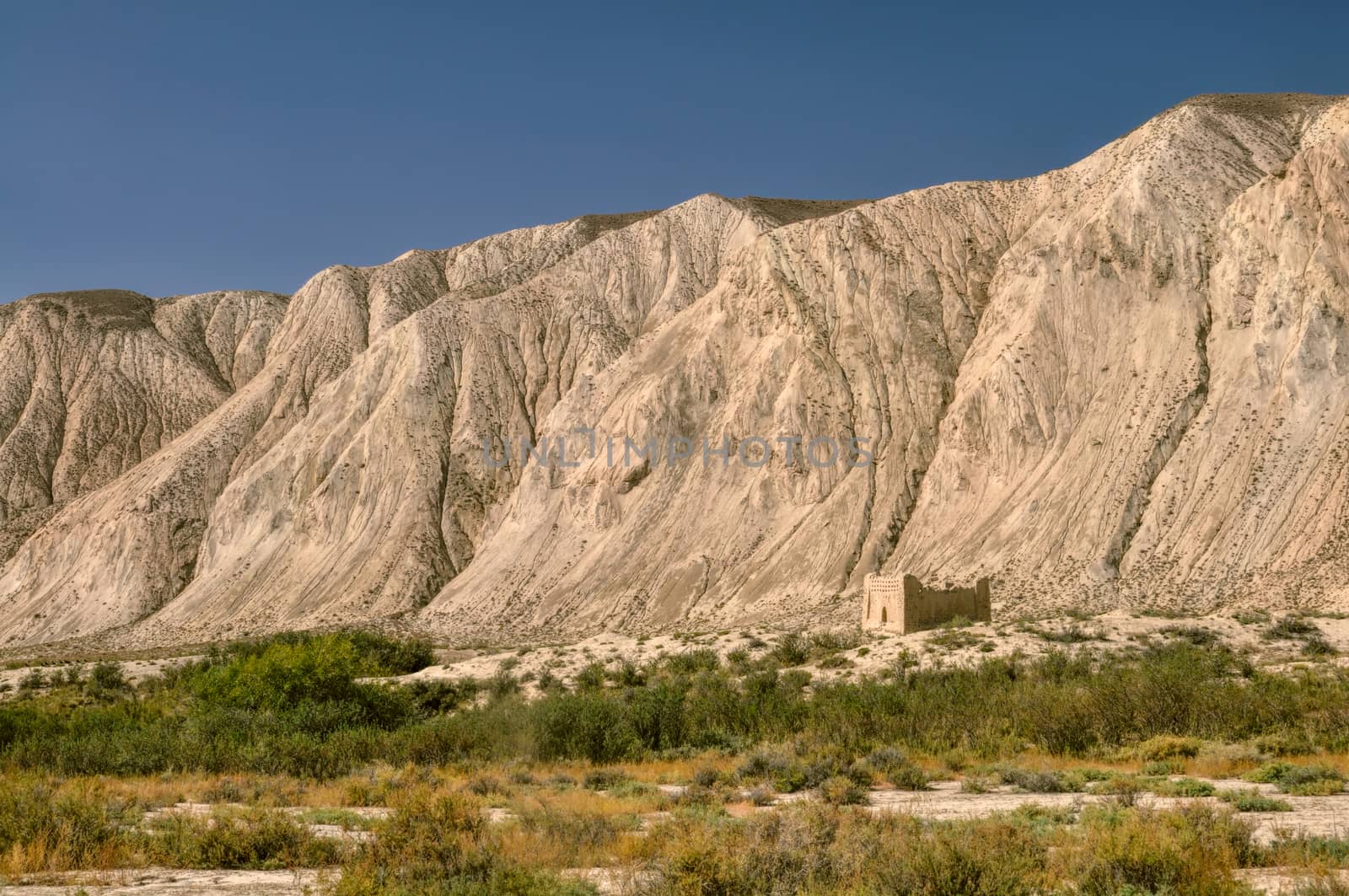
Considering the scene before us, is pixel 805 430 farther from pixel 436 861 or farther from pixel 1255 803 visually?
pixel 436 861

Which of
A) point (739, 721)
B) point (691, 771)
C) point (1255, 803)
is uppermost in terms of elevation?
point (1255, 803)

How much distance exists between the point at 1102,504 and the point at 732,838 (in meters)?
42.9

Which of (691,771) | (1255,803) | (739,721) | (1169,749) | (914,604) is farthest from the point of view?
(914,604)

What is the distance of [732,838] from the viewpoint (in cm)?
1095

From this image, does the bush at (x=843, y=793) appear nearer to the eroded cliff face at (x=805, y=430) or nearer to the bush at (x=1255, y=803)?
the bush at (x=1255, y=803)

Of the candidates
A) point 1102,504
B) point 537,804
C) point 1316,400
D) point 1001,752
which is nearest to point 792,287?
point 1102,504

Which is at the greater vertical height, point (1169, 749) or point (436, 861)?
point (436, 861)

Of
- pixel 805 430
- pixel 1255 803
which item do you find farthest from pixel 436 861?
pixel 805 430

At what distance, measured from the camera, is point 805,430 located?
60656 millimetres

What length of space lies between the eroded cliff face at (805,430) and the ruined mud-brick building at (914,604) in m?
6.11

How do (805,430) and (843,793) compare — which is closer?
(843,793)

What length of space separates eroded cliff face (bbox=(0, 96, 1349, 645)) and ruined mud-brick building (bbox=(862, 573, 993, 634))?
611 cm

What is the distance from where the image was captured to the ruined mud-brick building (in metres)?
38.2

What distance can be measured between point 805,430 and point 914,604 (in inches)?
910
